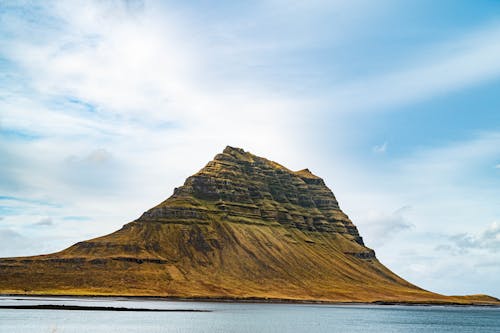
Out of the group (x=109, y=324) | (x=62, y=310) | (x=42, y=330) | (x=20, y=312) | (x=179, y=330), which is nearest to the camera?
(x=42, y=330)

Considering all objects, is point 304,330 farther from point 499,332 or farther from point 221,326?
Answer: point 499,332

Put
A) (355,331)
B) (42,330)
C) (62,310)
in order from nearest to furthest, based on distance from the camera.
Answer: (42,330)
(355,331)
(62,310)

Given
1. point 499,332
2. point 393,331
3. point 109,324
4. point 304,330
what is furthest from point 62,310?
point 499,332

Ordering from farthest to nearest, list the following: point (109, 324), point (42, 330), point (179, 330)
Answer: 1. point (109, 324)
2. point (179, 330)
3. point (42, 330)

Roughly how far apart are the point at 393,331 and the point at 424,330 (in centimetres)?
1259

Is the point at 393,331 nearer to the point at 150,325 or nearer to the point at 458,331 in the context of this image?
the point at 458,331

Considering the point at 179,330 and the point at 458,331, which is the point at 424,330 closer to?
the point at 458,331

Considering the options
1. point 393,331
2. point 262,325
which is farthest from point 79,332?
point 393,331

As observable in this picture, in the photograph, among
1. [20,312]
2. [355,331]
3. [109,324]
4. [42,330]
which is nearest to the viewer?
[42,330]

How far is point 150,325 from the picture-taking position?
132m

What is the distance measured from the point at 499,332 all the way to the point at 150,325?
9435 centimetres

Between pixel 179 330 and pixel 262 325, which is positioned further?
pixel 262 325

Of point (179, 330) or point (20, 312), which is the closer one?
point (179, 330)

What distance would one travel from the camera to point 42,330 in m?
106
